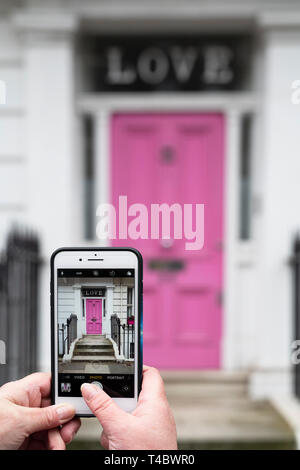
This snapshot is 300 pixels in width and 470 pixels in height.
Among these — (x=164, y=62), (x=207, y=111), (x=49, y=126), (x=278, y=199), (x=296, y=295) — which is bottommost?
(x=296, y=295)

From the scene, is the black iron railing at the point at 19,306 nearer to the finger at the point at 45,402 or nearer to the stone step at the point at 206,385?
the stone step at the point at 206,385

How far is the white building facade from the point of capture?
3.04 meters

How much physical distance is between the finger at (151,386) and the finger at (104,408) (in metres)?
0.04

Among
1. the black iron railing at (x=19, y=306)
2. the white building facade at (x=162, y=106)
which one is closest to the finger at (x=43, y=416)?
the black iron railing at (x=19, y=306)

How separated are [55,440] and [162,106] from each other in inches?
108

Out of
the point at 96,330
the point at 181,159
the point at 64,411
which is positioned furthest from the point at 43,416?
the point at 181,159

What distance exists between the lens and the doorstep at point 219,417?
238cm

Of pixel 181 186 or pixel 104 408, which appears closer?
pixel 104 408

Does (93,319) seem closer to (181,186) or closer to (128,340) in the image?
(128,340)

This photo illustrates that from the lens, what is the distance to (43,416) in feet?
2.49

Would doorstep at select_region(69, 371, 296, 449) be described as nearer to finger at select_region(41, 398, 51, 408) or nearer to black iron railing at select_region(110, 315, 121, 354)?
finger at select_region(41, 398, 51, 408)

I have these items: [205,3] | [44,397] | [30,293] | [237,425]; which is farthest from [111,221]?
[205,3]

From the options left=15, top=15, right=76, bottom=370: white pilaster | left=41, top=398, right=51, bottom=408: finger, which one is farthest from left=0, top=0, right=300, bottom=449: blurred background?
left=41, top=398, right=51, bottom=408: finger

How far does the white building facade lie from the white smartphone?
2.19 metres
